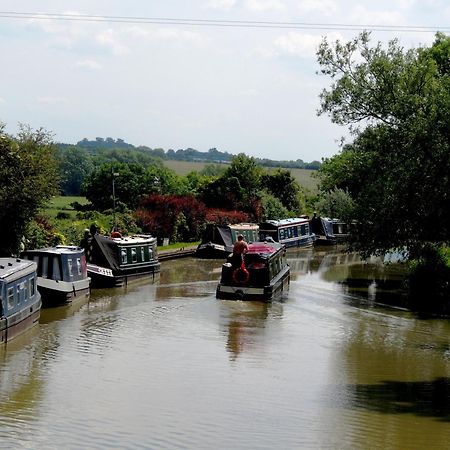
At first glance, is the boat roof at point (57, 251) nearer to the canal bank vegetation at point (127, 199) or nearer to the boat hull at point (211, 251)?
the canal bank vegetation at point (127, 199)

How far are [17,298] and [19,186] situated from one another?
360 inches

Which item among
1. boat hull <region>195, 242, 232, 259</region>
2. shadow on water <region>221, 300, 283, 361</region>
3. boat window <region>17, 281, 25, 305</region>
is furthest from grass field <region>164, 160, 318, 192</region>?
boat window <region>17, 281, 25, 305</region>

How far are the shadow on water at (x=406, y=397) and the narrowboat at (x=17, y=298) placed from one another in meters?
7.97

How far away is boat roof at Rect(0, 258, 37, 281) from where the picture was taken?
20.4 meters

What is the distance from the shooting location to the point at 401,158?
25344 millimetres

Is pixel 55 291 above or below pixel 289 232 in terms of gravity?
below

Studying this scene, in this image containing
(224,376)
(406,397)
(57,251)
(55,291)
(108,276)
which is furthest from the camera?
(108,276)

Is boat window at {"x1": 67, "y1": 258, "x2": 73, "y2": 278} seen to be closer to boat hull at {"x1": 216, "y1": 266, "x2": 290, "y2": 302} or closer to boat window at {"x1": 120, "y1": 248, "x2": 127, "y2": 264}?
boat hull at {"x1": 216, "y1": 266, "x2": 290, "y2": 302}

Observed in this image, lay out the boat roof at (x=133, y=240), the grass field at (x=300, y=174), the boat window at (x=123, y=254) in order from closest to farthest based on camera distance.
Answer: the boat window at (x=123, y=254)
the boat roof at (x=133, y=240)
the grass field at (x=300, y=174)

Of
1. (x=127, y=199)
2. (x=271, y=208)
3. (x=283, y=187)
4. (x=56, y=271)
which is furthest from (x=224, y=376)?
(x=283, y=187)

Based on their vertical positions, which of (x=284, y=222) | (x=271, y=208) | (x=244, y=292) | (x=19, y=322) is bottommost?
(x=19, y=322)

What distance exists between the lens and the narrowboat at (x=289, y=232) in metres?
48.4

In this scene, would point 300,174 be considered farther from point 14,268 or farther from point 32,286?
point 14,268

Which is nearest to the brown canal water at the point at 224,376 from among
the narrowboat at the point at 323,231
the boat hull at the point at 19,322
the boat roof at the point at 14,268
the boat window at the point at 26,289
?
the boat hull at the point at 19,322
